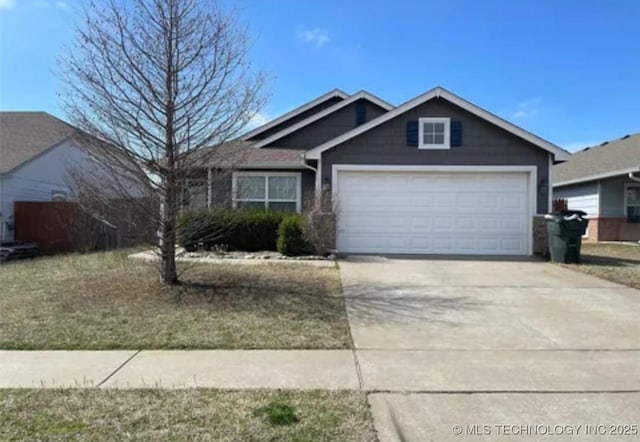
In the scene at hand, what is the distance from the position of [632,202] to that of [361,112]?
40.4 ft

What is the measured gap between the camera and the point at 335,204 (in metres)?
13.4

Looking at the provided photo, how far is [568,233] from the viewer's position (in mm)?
12133

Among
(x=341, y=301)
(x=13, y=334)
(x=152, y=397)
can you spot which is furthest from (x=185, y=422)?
(x=341, y=301)

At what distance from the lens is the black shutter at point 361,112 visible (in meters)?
18.6

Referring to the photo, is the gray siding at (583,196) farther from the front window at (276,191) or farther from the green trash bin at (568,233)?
the front window at (276,191)

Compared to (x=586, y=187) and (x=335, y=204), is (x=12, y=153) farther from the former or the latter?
(x=586, y=187)

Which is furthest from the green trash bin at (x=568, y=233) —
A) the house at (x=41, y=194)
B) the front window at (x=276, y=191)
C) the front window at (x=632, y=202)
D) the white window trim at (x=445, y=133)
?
the house at (x=41, y=194)

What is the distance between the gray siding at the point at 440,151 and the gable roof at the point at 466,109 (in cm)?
15

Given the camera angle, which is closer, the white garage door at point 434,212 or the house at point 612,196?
the white garage door at point 434,212

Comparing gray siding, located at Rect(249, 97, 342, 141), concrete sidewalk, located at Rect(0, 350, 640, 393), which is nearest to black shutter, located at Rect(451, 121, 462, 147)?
gray siding, located at Rect(249, 97, 342, 141)

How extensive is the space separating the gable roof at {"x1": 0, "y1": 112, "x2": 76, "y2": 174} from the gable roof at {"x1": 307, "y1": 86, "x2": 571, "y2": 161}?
33.2 ft

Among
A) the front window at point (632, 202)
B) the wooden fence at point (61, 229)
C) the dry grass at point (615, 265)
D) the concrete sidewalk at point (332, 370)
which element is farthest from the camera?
the front window at point (632, 202)

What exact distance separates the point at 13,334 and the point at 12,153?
14831 millimetres

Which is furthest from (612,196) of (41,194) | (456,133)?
(41,194)
